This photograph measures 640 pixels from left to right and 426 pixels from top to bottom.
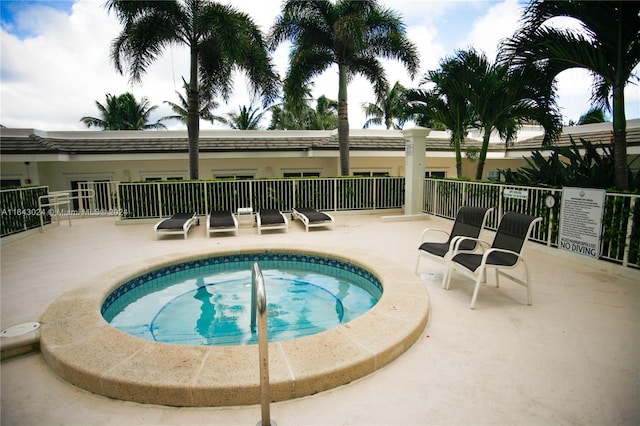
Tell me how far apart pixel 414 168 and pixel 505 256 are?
710 cm

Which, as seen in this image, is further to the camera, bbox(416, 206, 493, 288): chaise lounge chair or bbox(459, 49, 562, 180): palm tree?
bbox(459, 49, 562, 180): palm tree

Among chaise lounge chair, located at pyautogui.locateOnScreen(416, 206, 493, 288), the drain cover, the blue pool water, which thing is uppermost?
chaise lounge chair, located at pyautogui.locateOnScreen(416, 206, 493, 288)

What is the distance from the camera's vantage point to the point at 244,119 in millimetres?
30172

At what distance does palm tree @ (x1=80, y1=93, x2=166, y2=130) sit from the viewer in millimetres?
32250

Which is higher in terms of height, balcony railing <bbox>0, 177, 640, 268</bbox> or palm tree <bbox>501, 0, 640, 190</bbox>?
palm tree <bbox>501, 0, 640, 190</bbox>

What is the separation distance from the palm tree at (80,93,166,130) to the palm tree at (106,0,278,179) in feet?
73.0

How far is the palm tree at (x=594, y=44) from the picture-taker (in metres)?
5.46

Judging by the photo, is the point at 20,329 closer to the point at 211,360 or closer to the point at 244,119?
the point at 211,360

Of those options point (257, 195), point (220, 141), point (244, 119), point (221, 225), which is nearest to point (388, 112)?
point (244, 119)

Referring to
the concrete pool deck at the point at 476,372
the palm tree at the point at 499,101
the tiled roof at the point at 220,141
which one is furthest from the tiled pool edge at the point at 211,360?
the tiled roof at the point at 220,141

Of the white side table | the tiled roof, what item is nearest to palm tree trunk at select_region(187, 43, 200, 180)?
the white side table

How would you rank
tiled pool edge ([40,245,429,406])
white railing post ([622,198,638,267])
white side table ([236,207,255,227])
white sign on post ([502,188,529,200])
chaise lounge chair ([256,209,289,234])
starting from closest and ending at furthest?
tiled pool edge ([40,245,429,406]) < white railing post ([622,198,638,267]) < white sign on post ([502,188,529,200]) < chaise lounge chair ([256,209,289,234]) < white side table ([236,207,255,227])

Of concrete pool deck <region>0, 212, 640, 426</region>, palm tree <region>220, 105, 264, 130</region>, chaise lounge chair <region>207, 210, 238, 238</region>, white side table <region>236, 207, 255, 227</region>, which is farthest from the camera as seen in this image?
palm tree <region>220, 105, 264, 130</region>

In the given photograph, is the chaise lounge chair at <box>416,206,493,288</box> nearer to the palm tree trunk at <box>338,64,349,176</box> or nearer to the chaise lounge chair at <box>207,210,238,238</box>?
the chaise lounge chair at <box>207,210,238,238</box>
